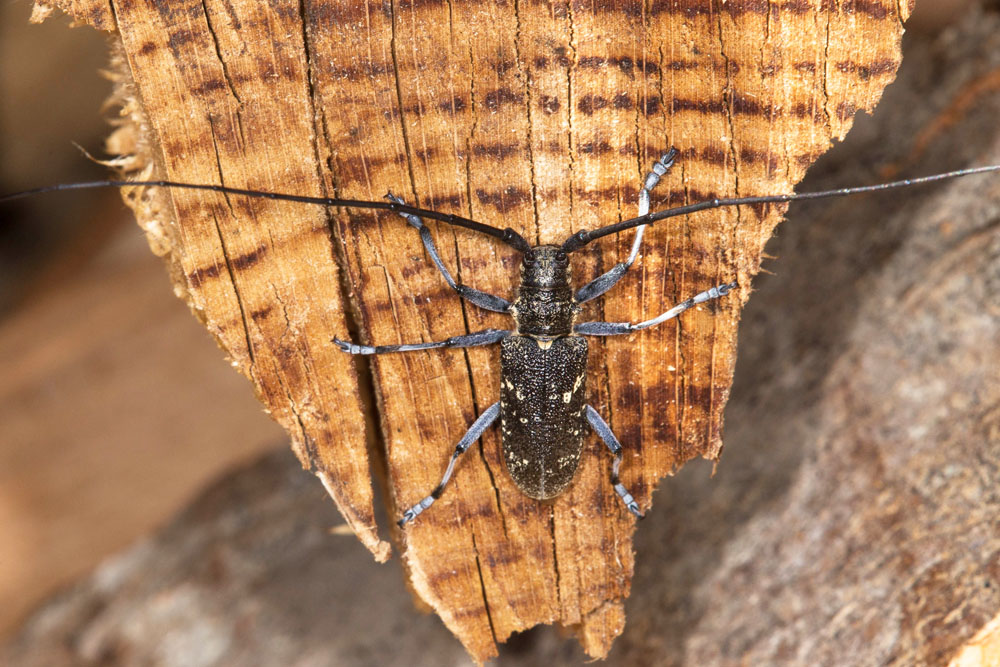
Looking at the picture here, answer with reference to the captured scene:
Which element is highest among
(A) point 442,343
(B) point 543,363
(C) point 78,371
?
(A) point 442,343

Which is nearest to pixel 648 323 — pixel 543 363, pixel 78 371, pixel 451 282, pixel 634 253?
pixel 634 253

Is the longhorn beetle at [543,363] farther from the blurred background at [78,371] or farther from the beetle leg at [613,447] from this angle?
the blurred background at [78,371]

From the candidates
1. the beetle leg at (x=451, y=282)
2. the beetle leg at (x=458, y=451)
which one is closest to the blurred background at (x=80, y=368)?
the beetle leg at (x=458, y=451)

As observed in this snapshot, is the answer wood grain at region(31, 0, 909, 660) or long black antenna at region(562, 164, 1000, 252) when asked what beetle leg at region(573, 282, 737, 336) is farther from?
long black antenna at region(562, 164, 1000, 252)

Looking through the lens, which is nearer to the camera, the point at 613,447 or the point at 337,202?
the point at 337,202

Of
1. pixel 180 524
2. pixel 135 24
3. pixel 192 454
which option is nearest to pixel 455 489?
pixel 135 24

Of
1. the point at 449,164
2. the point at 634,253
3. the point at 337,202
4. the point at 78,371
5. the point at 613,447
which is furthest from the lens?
the point at 78,371

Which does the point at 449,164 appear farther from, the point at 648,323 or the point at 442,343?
the point at 648,323
